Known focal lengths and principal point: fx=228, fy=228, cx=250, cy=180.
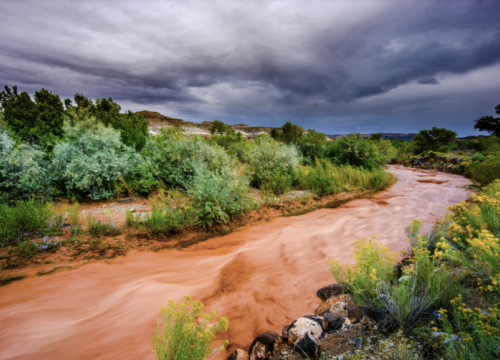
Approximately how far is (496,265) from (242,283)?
302 cm

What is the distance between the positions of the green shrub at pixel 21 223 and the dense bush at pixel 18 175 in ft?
5.14

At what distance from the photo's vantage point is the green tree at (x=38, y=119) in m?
11.6

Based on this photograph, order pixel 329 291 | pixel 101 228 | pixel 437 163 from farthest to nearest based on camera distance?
1. pixel 437 163
2. pixel 101 228
3. pixel 329 291

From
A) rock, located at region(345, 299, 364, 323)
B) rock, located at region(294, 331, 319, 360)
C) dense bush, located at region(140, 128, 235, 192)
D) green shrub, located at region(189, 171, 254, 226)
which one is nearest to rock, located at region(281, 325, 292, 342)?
rock, located at region(294, 331, 319, 360)

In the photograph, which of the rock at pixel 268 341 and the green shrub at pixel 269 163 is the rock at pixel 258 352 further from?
the green shrub at pixel 269 163

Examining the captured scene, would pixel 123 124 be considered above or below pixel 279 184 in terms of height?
above

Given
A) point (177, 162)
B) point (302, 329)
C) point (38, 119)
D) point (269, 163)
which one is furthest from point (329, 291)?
point (38, 119)

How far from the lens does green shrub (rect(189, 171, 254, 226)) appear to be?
20.0 ft

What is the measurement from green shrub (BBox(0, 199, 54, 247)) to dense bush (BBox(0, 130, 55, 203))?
61.6 inches

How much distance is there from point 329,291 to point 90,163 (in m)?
7.85

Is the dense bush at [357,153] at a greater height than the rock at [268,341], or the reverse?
the dense bush at [357,153]

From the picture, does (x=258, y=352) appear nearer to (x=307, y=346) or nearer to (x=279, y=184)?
(x=307, y=346)

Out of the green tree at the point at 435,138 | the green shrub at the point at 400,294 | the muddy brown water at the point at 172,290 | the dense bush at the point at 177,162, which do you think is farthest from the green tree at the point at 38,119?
the green tree at the point at 435,138

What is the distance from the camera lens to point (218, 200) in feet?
20.7
